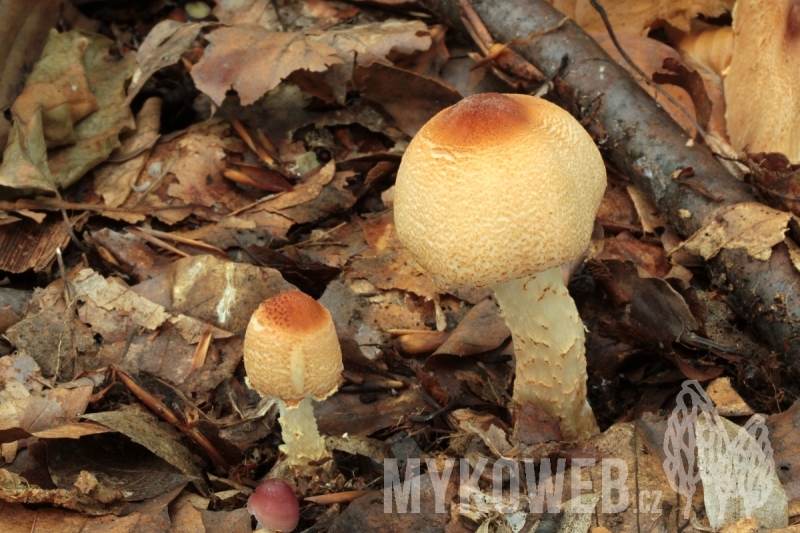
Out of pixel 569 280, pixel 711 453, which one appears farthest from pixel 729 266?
pixel 711 453

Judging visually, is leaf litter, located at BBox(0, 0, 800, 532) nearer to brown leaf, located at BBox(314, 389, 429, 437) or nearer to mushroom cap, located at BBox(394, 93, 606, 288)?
brown leaf, located at BBox(314, 389, 429, 437)

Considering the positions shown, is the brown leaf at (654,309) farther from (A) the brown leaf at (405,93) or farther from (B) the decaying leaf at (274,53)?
(B) the decaying leaf at (274,53)

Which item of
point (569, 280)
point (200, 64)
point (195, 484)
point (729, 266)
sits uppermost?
point (200, 64)

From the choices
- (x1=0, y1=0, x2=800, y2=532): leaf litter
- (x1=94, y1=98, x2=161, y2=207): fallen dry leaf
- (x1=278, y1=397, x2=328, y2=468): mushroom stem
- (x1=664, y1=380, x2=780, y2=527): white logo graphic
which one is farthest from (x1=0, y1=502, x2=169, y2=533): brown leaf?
(x1=94, y1=98, x2=161, y2=207): fallen dry leaf

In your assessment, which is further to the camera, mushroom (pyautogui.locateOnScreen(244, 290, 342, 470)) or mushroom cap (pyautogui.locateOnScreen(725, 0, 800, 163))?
mushroom cap (pyautogui.locateOnScreen(725, 0, 800, 163))

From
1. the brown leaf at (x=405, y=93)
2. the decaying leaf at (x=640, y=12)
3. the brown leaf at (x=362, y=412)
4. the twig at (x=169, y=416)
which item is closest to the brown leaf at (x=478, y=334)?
the brown leaf at (x=362, y=412)

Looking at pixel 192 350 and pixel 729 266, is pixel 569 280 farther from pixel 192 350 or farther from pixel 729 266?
pixel 192 350
